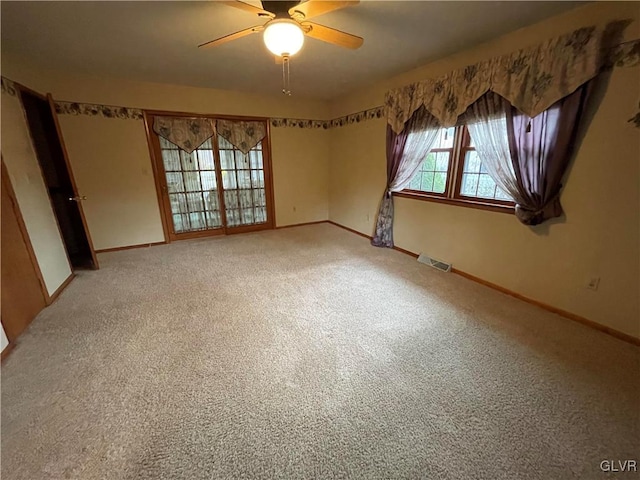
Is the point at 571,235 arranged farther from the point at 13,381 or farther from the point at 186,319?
the point at 13,381

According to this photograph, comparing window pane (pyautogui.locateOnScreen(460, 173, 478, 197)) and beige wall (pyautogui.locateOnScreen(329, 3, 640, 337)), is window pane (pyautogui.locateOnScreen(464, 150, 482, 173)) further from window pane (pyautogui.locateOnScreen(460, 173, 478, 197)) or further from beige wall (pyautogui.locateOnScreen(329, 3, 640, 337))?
beige wall (pyautogui.locateOnScreen(329, 3, 640, 337))

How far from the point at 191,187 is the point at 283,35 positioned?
3.27 m

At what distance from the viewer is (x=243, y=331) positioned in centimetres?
203

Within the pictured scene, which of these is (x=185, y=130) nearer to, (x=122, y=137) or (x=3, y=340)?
(x=122, y=137)

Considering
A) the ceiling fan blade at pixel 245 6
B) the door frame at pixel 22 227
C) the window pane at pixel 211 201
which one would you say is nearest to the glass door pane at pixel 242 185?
the window pane at pixel 211 201

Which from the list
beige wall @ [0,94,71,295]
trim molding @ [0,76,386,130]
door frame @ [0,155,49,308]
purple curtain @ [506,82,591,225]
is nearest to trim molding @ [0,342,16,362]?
door frame @ [0,155,49,308]

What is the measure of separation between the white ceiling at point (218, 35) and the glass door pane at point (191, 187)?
1047 millimetres

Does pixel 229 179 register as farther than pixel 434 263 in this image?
Yes

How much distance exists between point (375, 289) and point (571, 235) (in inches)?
65.3

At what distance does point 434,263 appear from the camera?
126 inches

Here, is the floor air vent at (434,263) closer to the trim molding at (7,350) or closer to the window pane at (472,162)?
the window pane at (472,162)

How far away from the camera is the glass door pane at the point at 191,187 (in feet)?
13.2

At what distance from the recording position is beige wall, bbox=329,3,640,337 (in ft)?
5.76

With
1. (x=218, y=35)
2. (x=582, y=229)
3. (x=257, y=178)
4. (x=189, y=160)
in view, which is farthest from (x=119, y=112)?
(x=582, y=229)
